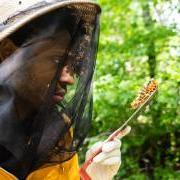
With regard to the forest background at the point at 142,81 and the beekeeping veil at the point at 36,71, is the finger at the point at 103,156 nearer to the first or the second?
the beekeeping veil at the point at 36,71

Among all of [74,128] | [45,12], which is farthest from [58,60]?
[74,128]

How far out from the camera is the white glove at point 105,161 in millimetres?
2258

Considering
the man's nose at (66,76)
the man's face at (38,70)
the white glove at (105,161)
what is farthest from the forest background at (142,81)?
the man's face at (38,70)

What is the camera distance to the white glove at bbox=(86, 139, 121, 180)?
88.9 inches

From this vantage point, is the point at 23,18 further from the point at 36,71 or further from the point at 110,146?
the point at 110,146

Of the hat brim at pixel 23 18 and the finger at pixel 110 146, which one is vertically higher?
the hat brim at pixel 23 18

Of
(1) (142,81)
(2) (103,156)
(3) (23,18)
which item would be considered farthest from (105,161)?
(1) (142,81)

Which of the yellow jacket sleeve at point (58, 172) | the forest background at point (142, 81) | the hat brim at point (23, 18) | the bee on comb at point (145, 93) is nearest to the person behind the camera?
the hat brim at point (23, 18)

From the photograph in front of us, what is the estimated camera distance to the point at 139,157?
4648 millimetres

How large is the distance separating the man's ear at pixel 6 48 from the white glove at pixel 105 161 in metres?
0.71

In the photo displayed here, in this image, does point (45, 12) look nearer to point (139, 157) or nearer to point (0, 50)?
point (0, 50)

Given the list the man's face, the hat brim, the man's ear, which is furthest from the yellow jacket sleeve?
the hat brim

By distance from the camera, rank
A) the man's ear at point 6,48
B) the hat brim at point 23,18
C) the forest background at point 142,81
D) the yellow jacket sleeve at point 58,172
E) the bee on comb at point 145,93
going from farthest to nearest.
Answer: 1. the forest background at point 142,81
2. the bee on comb at point 145,93
3. the yellow jacket sleeve at point 58,172
4. the man's ear at point 6,48
5. the hat brim at point 23,18

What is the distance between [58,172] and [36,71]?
53 cm
